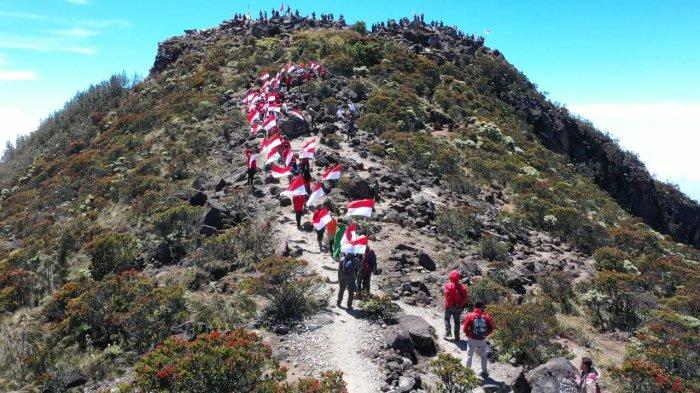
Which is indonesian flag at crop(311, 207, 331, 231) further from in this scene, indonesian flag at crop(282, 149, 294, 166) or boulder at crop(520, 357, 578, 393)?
boulder at crop(520, 357, 578, 393)

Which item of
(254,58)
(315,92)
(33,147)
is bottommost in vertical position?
(33,147)

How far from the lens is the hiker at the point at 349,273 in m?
12.2

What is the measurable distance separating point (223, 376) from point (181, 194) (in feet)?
50.5

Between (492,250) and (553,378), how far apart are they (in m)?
9.19

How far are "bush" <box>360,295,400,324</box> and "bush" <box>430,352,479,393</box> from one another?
9.76 feet

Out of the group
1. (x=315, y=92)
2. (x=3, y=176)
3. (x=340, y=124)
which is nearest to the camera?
(x=340, y=124)

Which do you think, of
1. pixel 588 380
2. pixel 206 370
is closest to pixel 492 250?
pixel 588 380

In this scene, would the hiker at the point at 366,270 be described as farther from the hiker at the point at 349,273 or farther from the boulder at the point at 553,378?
the boulder at the point at 553,378

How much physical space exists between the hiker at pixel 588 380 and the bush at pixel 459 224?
1056 centimetres

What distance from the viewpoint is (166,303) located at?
12430 mm

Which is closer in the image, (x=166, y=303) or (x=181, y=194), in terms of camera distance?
(x=166, y=303)

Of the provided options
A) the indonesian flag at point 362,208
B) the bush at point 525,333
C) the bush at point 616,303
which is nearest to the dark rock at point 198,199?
the indonesian flag at point 362,208

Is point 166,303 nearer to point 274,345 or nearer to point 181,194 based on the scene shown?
point 274,345

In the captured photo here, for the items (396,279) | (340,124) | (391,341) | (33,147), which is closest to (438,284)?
(396,279)
